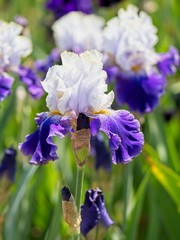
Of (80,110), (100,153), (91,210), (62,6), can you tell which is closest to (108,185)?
(100,153)

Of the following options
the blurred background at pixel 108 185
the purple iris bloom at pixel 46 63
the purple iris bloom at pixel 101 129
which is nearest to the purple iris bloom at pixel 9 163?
the blurred background at pixel 108 185

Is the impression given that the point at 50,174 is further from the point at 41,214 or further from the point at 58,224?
the point at 58,224

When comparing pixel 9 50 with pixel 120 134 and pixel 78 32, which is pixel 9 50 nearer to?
pixel 78 32

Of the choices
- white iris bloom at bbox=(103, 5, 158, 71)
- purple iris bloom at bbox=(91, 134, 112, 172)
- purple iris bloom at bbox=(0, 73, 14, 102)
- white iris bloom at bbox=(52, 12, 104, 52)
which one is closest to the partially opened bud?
purple iris bloom at bbox=(0, 73, 14, 102)

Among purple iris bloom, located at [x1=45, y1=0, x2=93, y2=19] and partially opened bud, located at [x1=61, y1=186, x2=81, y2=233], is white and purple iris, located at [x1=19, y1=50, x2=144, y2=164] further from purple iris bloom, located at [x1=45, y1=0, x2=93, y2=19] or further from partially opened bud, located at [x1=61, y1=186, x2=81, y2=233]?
purple iris bloom, located at [x1=45, y1=0, x2=93, y2=19]

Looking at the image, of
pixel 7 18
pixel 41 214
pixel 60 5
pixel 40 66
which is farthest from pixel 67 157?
pixel 7 18

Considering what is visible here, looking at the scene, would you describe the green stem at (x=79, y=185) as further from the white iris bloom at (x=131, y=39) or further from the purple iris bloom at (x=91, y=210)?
the white iris bloom at (x=131, y=39)

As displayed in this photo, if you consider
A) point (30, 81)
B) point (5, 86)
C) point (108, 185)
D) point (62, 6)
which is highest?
point (62, 6)
